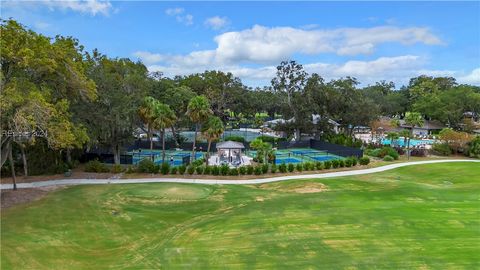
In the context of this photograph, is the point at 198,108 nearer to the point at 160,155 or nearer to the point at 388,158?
the point at 160,155

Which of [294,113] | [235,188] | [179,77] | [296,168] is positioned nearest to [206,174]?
[235,188]

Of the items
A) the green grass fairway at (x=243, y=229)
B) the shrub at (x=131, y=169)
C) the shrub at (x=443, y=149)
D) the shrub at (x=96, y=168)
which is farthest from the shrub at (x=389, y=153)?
the shrub at (x=96, y=168)

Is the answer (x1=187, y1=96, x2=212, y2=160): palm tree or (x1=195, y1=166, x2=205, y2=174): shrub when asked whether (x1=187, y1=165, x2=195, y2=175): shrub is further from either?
(x1=187, y1=96, x2=212, y2=160): palm tree

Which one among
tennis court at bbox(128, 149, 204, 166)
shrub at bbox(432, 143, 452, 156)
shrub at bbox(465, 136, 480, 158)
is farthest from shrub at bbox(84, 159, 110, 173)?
shrub at bbox(465, 136, 480, 158)

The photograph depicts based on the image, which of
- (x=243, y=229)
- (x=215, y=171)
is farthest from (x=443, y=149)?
(x=243, y=229)

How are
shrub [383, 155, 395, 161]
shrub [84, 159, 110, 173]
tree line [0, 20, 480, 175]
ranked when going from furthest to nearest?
shrub [383, 155, 395, 161] < shrub [84, 159, 110, 173] < tree line [0, 20, 480, 175]

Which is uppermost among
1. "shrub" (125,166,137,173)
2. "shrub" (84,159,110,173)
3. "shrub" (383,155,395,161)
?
"shrub" (84,159,110,173)

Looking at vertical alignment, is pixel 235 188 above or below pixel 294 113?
below

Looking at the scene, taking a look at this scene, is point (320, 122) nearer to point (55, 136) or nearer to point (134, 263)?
point (55, 136)
